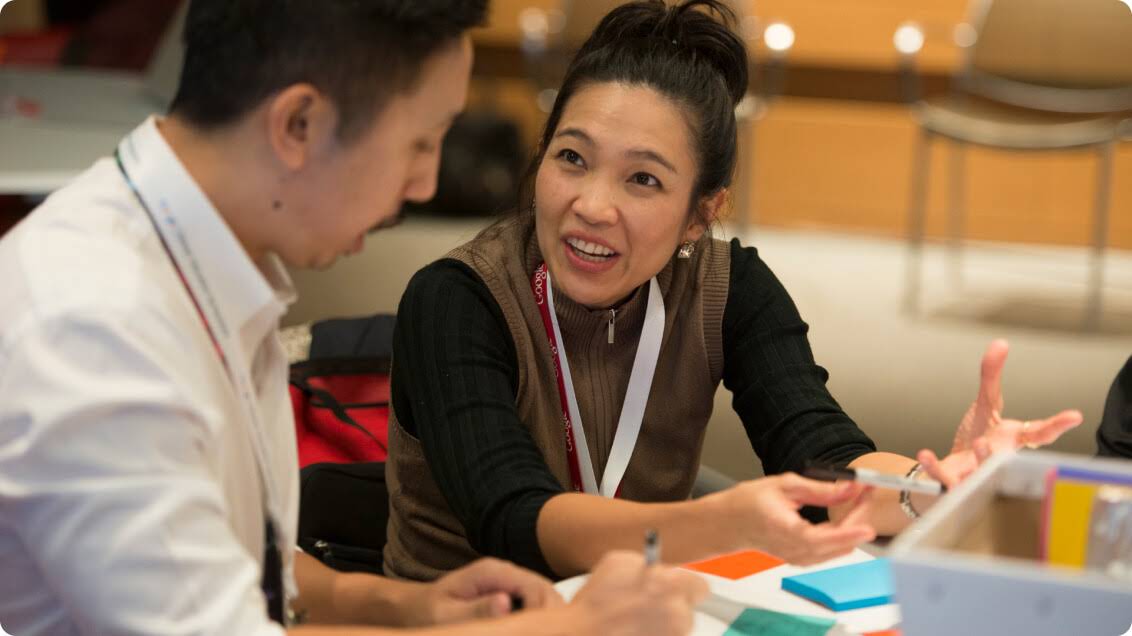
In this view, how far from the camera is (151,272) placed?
1.01 meters

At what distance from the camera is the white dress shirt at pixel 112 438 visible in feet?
2.96

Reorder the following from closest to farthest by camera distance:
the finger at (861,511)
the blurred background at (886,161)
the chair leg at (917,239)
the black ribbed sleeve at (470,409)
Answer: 1. the finger at (861,511)
2. the black ribbed sleeve at (470,409)
3. the blurred background at (886,161)
4. the chair leg at (917,239)

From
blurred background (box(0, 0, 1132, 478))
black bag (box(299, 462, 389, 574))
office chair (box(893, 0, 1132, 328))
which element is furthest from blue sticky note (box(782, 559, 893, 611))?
office chair (box(893, 0, 1132, 328))

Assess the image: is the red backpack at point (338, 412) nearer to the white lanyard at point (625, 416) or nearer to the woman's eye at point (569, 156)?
the white lanyard at point (625, 416)

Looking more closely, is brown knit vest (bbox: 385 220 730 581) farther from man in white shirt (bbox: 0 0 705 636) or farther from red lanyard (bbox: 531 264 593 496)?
man in white shirt (bbox: 0 0 705 636)

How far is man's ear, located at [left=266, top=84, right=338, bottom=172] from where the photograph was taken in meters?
1.03

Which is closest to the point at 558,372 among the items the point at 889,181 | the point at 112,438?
the point at 112,438

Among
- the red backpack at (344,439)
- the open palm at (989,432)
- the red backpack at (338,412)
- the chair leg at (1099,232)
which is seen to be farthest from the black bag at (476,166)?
the open palm at (989,432)

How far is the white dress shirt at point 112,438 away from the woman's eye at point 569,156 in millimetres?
754

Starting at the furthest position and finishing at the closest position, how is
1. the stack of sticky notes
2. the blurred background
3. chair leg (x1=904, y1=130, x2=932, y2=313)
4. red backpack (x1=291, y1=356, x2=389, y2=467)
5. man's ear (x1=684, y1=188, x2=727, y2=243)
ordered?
chair leg (x1=904, y1=130, x2=932, y2=313)
the blurred background
red backpack (x1=291, y1=356, x2=389, y2=467)
man's ear (x1=684, y1=188, x2=727, y2=243)
the stack of sticky notes

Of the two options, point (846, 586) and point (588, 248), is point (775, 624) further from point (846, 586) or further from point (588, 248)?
point (588, 248)

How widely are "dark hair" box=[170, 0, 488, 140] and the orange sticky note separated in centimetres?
61

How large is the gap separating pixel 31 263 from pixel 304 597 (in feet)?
1.73

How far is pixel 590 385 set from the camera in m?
1.75
